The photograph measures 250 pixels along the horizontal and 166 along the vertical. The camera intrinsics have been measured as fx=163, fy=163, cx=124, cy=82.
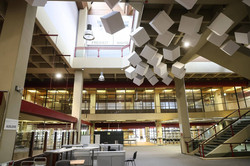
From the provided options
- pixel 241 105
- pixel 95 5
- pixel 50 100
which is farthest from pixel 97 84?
pixel 241 105

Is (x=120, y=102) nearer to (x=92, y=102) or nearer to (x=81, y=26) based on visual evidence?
(x=92, y=102)

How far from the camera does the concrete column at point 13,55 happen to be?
3.69 metres

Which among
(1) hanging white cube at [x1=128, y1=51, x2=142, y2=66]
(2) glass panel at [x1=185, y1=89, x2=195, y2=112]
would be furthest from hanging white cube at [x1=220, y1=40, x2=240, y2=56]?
(2) glass panel at [x1=185, y1=89, x2=195, y2=112]

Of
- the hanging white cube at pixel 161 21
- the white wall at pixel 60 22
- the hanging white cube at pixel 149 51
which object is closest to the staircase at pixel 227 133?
the hanging white cube at pixel 149 51

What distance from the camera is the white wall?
671 cm

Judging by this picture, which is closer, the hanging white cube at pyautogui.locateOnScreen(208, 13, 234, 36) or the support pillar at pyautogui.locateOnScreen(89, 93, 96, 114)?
the hanging white cube at pyautogui.locateOnScreen(208, 13, 234, 36)

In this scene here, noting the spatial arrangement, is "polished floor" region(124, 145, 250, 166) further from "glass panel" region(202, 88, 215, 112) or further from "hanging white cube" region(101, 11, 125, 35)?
"glass panel" region(202, 88, 215, 112)

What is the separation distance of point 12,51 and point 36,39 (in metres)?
4.17

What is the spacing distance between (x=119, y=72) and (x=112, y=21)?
787cm

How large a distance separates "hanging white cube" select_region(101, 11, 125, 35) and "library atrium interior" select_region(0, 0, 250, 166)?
2 centimetres

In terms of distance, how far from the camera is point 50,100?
653 inches

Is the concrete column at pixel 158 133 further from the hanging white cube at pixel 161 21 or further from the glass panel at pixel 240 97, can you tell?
the hanging white cube at pixel 161 21

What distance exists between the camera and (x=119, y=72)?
11.4 m

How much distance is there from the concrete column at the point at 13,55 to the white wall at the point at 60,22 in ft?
5.97
